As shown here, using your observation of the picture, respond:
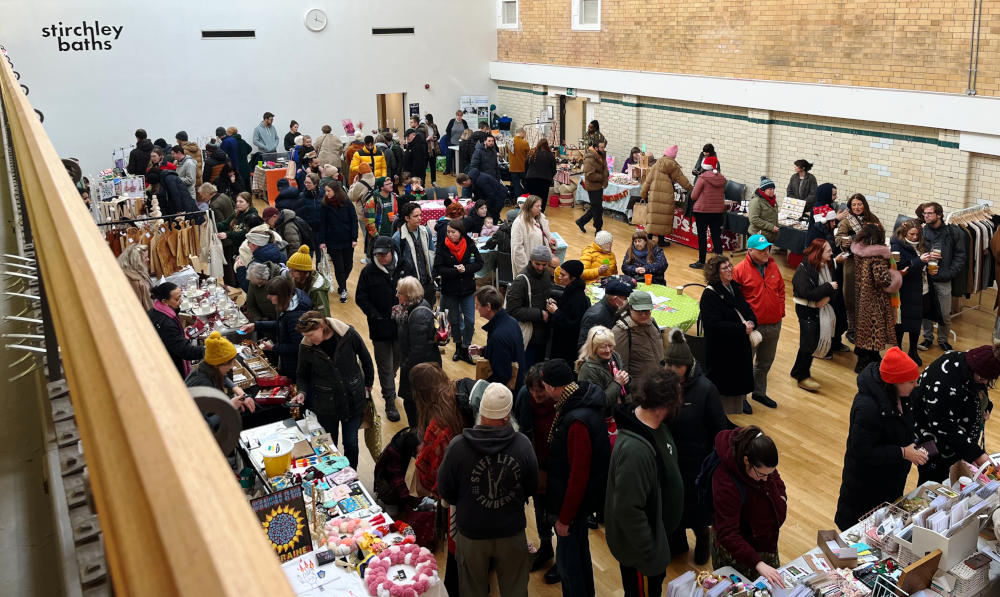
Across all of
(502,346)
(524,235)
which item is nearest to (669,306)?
(524,235)

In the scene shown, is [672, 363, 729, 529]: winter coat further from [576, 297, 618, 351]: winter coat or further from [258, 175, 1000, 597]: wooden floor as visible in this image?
[576, 297, 618, 351]: winter coat

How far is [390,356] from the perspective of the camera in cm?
769

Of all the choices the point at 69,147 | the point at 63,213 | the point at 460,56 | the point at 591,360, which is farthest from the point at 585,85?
the point at 63,213

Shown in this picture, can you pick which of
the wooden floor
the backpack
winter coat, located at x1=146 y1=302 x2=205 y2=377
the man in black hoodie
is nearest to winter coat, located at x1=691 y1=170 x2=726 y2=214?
the wooden floor

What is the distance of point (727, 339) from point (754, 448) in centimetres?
321

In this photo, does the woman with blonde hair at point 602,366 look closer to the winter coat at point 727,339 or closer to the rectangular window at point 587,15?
the winter coat at point 727,339

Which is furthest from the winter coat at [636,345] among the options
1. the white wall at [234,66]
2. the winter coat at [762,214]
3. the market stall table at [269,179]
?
the white wall at [234,66]

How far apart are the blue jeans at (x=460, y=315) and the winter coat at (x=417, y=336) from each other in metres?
2.31

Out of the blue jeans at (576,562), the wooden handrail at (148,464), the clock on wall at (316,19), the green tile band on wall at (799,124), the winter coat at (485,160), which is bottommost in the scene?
the blue jeans at (576,562)

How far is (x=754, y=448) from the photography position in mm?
4109

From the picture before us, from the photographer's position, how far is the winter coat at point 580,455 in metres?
4.64

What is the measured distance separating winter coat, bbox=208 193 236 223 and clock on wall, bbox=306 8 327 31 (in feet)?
34.0

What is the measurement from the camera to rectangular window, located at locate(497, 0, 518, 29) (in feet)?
69.9

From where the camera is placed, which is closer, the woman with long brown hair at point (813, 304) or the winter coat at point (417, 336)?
the winter coat at point (417, 336)
